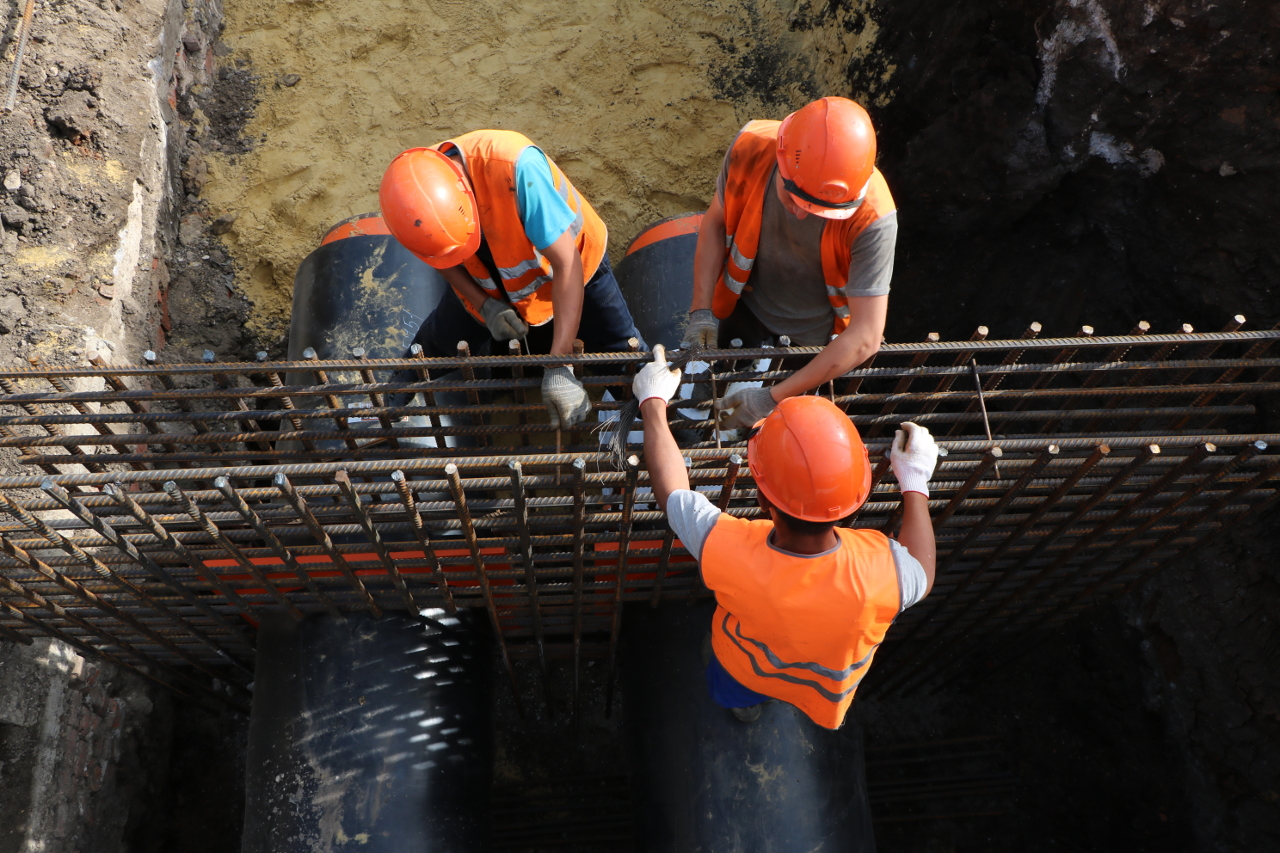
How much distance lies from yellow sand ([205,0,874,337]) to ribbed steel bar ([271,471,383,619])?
334cm

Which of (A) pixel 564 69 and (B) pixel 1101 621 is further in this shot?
(A) pixel 564 69

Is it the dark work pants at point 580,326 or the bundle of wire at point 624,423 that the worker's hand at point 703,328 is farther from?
the bundle of wire at point 624,423

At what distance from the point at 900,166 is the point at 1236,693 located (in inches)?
145

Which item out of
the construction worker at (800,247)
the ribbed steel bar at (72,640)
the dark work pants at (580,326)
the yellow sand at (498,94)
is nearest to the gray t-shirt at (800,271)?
the construction worker at (800,247)

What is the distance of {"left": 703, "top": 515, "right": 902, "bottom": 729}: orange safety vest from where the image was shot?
232 cm

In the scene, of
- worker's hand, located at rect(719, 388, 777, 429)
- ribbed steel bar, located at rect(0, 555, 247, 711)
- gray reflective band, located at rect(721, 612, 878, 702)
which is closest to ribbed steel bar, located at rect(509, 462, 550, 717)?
gray reflective band, located at rect(721, 612, 878, 702)

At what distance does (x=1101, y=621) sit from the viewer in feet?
16.1

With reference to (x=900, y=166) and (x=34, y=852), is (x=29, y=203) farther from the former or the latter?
(x=900, y=166)

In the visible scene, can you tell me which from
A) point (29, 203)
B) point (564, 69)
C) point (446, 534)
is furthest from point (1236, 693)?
point (29, 203)

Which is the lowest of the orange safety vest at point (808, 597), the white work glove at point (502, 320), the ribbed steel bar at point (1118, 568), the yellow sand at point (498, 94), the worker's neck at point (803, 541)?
the orange safety vest at point (808, 597)

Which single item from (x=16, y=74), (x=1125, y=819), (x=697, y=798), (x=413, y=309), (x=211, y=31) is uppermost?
(x=211, y=31)

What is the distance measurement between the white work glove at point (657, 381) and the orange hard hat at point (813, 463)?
533 millimetres

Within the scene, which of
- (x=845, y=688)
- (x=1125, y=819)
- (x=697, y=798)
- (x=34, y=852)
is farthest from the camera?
(x=1125, y=819)

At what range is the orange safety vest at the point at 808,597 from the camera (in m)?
2.32
